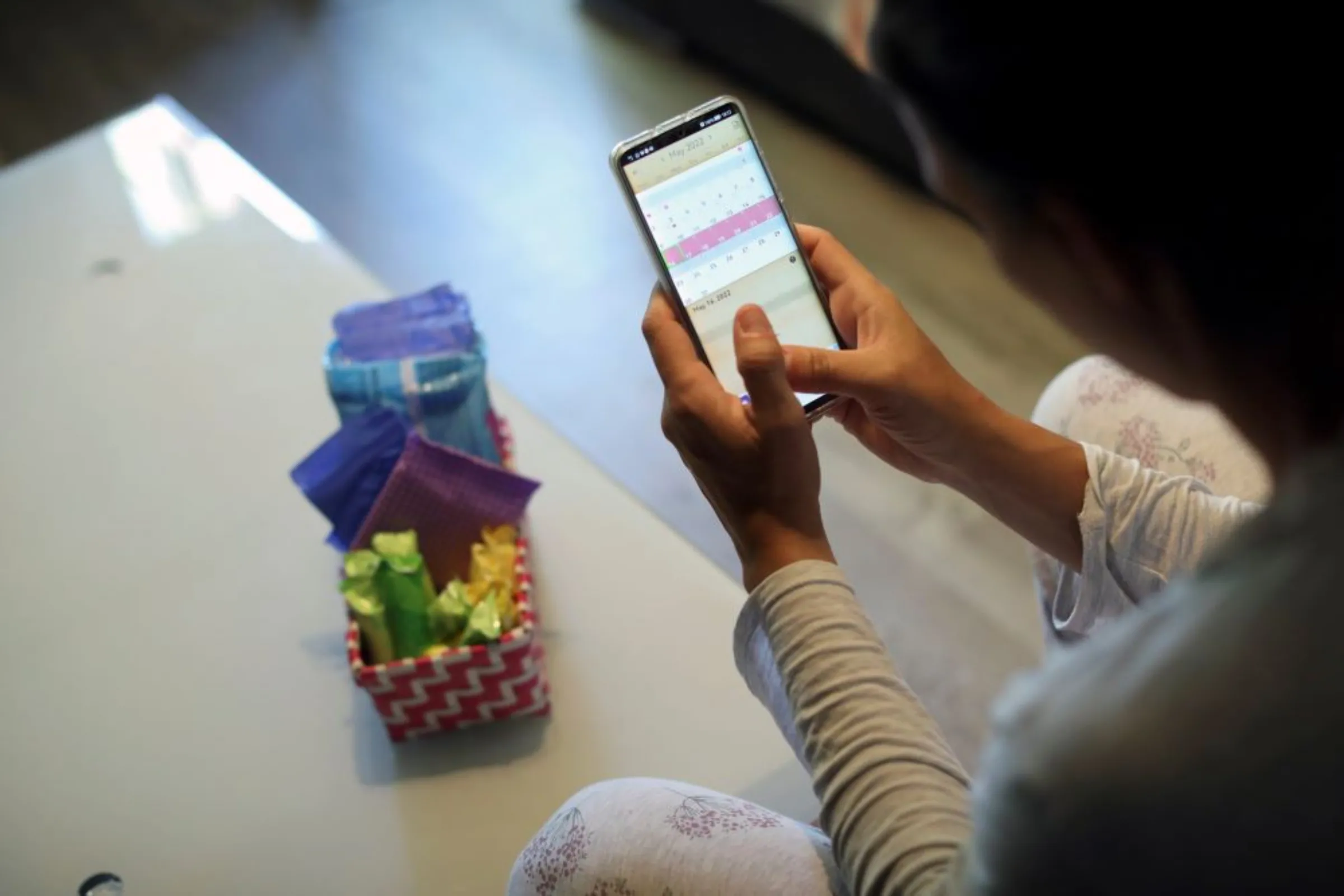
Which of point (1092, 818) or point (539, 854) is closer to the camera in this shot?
point (1092, 818)

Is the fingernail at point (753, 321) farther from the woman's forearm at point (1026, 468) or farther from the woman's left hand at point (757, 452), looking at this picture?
the woman's forearm at point (1026, 468)

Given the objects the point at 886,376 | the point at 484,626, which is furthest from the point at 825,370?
the point at 484,626

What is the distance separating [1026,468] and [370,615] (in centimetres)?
43

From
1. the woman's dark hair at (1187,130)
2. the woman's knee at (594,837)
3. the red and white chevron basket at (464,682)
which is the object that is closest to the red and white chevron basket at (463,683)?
the red and white chevron basket at (464,682)

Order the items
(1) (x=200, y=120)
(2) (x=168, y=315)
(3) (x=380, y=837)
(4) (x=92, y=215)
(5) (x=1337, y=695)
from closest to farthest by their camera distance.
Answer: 1. (5) (x=1337, y=695)
2. (3) (x=380, y=837)
3. (2) (x=168, y=315)
4. (4) (x=92, y=215)
5. (1) (x=200, y=120)

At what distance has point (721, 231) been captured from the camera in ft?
2.78

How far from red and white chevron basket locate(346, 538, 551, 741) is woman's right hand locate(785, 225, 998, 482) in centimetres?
25

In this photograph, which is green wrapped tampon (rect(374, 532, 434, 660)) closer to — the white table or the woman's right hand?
the white table

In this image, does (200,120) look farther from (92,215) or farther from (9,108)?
(92,215)

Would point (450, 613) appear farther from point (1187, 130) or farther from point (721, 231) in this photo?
point (1187, 130)

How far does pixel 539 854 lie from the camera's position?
72cm

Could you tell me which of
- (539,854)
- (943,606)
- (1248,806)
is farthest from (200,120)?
(1248,806)

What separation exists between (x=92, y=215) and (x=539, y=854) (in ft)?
3.00

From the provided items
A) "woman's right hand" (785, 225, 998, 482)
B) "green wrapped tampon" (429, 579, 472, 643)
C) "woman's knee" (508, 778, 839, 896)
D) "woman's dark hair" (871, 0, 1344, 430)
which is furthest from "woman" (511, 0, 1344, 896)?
"green wrapped tampon" (429, 579, 472, 643)
